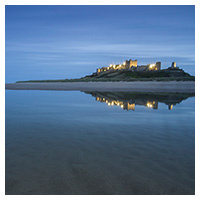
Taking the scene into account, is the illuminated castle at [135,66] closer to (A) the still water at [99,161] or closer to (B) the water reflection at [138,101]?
(B) the water reflection at [138,101]

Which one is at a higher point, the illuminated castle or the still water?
the illuminated castle

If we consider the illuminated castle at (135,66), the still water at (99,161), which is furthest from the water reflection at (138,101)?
the illuminated castle at (135,66)

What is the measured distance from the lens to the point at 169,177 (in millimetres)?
3277

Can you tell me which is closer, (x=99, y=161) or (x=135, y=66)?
(x=99, y=161)

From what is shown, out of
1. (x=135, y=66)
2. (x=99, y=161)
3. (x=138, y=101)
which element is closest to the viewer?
(x=99, y=161)

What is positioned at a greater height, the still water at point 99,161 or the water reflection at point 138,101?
the water reflection at point 138,101

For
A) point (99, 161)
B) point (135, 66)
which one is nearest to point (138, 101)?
point (99, 161)

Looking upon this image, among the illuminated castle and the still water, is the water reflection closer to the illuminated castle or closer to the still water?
the still water

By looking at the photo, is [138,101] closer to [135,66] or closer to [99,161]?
[99,161]

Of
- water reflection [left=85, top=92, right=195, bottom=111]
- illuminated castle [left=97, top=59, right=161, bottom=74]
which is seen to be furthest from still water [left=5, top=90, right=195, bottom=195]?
illuminated castle [left=97, top=59, right=161, bottom=74]

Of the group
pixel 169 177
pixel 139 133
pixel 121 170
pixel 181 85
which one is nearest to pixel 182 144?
pixel 139 133

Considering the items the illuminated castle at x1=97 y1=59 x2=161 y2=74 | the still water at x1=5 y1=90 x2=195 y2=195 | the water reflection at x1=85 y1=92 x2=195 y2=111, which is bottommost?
the still water at x1=5 y1=90 x2=195 y2=195
